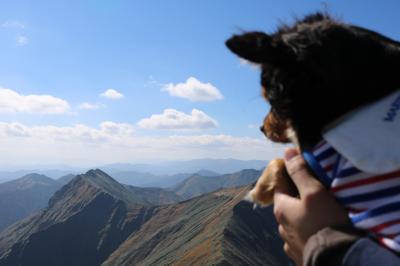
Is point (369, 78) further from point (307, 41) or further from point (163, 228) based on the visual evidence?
point (163, 228)

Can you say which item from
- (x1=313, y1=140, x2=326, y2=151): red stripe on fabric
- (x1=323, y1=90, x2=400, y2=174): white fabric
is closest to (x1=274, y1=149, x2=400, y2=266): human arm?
(x1=313, y1=140, x2=326, y2=151): red stripe on fabric

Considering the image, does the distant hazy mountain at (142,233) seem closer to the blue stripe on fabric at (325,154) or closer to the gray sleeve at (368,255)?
the blue stripe on fabric at (325,154)

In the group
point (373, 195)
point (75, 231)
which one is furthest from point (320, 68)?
point (75, 231)

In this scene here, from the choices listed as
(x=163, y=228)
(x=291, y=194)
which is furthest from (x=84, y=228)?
(x=291, y=194)

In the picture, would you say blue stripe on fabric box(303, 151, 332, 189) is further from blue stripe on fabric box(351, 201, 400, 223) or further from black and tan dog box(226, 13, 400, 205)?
blue stripe on fabric box(351, 201, 400, 223)

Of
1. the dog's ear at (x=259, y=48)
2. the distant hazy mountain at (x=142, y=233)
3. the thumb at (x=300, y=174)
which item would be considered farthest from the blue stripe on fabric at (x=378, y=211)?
the distant hazy mountain at (x=142, y=233)

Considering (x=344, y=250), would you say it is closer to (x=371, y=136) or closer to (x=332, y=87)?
(x=371, y=136)

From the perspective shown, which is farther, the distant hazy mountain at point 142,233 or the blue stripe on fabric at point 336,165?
the distant hazy mountain at point 142,233
